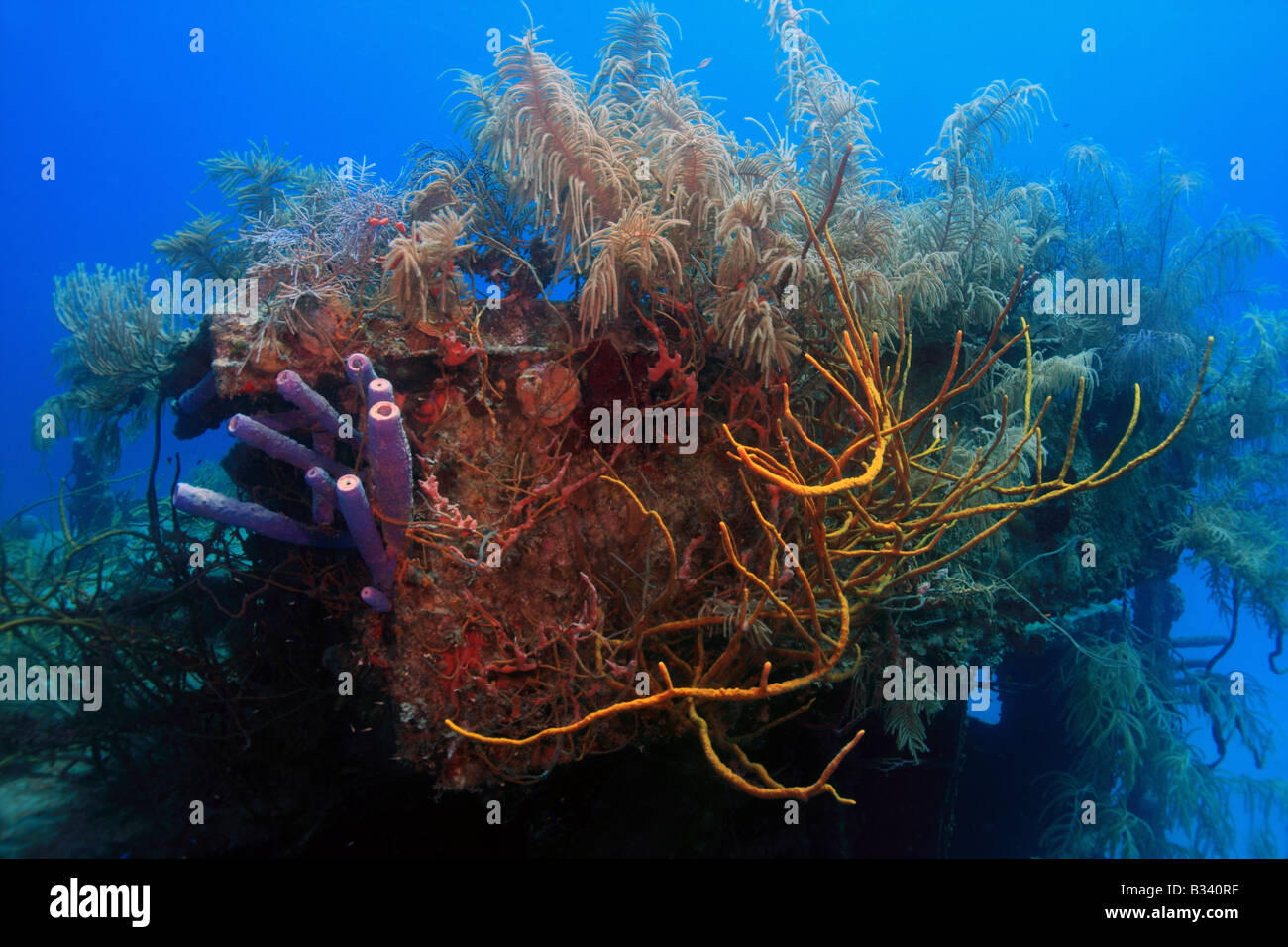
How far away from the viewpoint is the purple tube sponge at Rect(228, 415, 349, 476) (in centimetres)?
303

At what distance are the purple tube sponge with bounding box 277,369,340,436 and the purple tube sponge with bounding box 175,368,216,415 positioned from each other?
125 cm

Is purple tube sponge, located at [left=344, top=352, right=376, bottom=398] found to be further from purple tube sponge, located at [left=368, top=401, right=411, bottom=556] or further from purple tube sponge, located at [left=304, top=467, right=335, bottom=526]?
purple tube sponge, located at [left=304, top=467, right=335, bottom=526]

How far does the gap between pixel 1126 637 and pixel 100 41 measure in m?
89.8

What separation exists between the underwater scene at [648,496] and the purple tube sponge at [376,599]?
2 cm

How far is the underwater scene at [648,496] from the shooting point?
3119mm

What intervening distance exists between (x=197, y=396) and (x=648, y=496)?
363 centimetres

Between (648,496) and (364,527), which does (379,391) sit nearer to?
(364,527)

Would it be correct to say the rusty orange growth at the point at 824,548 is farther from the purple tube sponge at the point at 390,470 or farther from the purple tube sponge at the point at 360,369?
the purple tube sponge at the point at 360,369

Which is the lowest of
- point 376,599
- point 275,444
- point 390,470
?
point 376,599

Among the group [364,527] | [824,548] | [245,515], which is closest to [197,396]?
[245,515]

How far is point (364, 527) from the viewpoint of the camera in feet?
9.94

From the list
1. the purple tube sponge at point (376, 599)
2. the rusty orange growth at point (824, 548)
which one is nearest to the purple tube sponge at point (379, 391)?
the purple tube sponge at point (376, 599)

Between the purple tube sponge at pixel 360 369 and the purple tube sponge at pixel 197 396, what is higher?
the purple tube sponge at pixel 197 396

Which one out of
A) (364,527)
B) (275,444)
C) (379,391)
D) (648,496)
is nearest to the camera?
(379,391)
